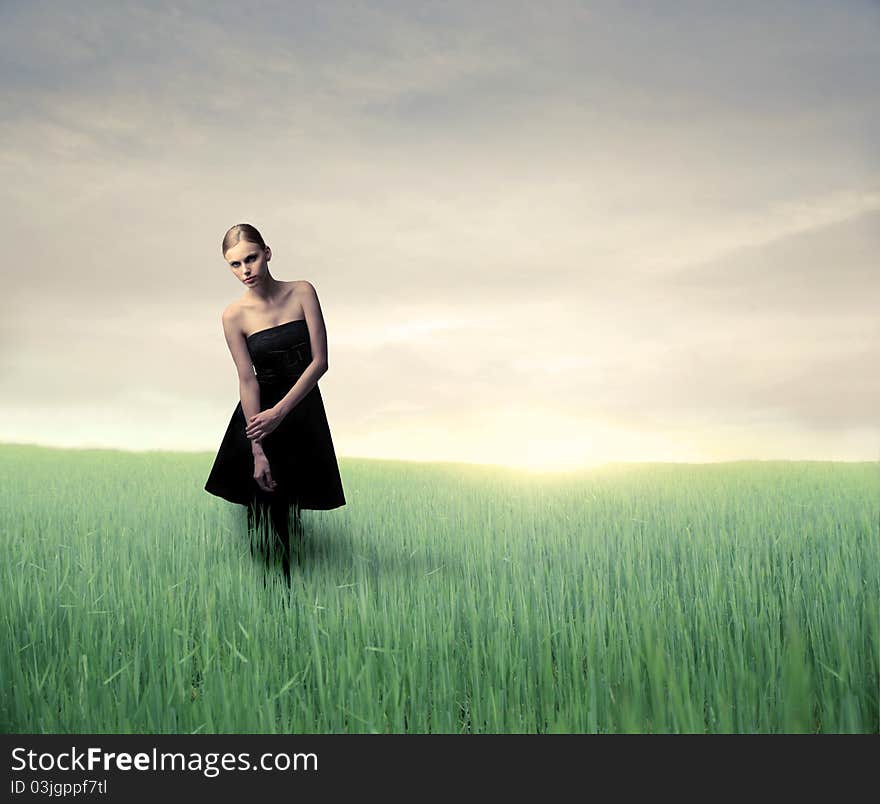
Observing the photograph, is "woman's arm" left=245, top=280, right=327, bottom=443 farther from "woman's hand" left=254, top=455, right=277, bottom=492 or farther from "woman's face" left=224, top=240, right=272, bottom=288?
"woman's face" left=224, top=240, right=272, bottom=288

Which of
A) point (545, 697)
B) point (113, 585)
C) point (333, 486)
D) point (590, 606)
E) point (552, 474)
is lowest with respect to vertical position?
point (545, 697)

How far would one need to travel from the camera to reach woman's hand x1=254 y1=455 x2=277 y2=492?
360 centimetres

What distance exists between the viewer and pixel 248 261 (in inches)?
135

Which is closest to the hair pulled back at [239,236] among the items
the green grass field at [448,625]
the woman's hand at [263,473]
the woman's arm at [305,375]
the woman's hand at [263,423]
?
the woman's arm at [305,375]

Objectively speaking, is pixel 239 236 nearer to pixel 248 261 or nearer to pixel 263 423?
pixel 248 261

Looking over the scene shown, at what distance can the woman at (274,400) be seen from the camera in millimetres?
3508

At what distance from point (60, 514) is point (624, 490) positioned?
5.18m

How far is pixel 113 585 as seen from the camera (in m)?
3.53

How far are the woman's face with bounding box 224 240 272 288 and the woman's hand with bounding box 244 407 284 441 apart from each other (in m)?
0.63

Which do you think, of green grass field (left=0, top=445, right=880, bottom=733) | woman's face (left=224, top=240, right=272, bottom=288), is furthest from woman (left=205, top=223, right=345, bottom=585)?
green grass field (left=0, top=445, right=880, bottom=733)

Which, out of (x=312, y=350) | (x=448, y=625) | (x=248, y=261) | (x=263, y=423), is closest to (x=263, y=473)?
(x=263, y=423)

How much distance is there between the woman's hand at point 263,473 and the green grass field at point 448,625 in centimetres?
43
